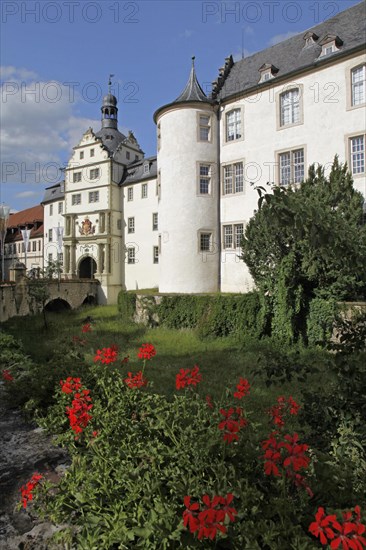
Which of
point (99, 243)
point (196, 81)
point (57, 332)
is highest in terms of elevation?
point (196, 81)

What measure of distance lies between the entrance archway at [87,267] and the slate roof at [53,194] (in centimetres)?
763

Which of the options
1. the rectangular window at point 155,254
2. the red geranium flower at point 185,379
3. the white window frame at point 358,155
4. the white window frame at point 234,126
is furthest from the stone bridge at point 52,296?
the red geranium flower at point 185,379

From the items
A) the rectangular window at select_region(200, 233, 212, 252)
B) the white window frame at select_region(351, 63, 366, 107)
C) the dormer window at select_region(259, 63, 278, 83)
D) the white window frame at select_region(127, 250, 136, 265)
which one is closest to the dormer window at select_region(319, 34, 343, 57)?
the white window frame at select_region(351, 63, 366, 107)

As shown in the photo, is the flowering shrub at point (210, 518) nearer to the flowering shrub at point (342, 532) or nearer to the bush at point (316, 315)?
the flowering shrub at point (342, 532)

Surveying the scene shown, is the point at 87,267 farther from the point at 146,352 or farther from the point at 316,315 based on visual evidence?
the point at 146,352

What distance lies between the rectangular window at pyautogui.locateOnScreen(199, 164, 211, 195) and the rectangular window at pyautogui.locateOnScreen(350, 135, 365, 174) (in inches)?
301

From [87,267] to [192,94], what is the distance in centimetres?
2165

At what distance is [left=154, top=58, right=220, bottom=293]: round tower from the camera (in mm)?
21422

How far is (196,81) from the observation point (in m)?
23.0

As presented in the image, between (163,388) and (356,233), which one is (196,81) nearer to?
(163,388)

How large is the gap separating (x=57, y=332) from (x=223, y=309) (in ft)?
29.8

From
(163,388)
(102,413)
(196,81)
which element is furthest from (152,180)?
(102,413)

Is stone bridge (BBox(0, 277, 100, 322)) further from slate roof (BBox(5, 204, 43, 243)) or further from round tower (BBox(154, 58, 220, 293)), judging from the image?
slate roof (BBox(5, 204, 43, 243))

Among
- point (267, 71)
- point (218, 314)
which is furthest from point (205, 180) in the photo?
point (218, 314)
